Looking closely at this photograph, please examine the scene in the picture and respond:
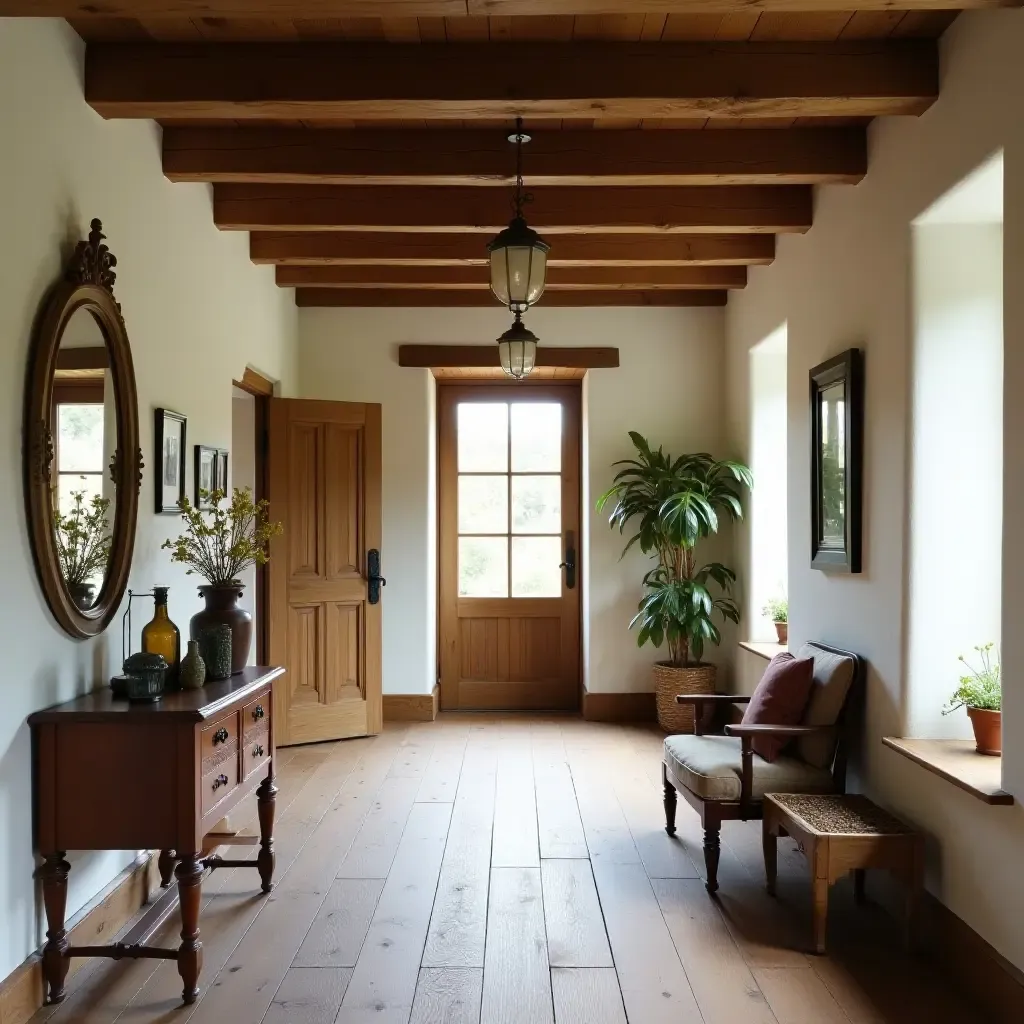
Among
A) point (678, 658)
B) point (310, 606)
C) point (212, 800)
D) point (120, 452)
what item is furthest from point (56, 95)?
point (678, 658)

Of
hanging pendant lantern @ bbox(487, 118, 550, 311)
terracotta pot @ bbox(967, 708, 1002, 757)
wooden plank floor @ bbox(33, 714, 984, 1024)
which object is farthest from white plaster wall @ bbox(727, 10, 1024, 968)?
hanging pendant lantern @ bbox(487, 118, 550, 311)

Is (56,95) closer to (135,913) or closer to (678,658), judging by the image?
(135,913)

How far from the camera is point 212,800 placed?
2809mm

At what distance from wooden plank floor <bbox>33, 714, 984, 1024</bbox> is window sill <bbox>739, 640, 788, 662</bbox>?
A: 0.98 meters

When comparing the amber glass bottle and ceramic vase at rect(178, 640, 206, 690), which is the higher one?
the amber glass bottle

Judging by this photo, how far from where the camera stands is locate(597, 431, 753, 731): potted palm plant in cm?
558

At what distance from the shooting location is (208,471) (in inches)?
163

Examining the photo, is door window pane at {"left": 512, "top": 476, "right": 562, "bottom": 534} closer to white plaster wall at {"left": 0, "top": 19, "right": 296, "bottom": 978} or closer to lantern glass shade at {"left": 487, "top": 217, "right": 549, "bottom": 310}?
white plaster wall at {"left": 0, "top": 19, "right": 296, "bottom": 978}

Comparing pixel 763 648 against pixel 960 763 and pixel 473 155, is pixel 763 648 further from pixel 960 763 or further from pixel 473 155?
pixel 473 155

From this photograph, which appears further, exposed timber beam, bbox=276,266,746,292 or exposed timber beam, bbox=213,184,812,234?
exposed timber beam, bbox=276,266,746,292

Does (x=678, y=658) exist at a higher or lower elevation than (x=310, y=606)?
lower

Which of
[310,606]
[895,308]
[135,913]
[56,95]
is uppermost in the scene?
[56,95]

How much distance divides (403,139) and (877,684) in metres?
2.74

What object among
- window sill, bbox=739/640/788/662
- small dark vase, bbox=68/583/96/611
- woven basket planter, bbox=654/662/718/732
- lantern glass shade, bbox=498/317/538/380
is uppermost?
lantern glass shade, bbox=498/317/538/380
